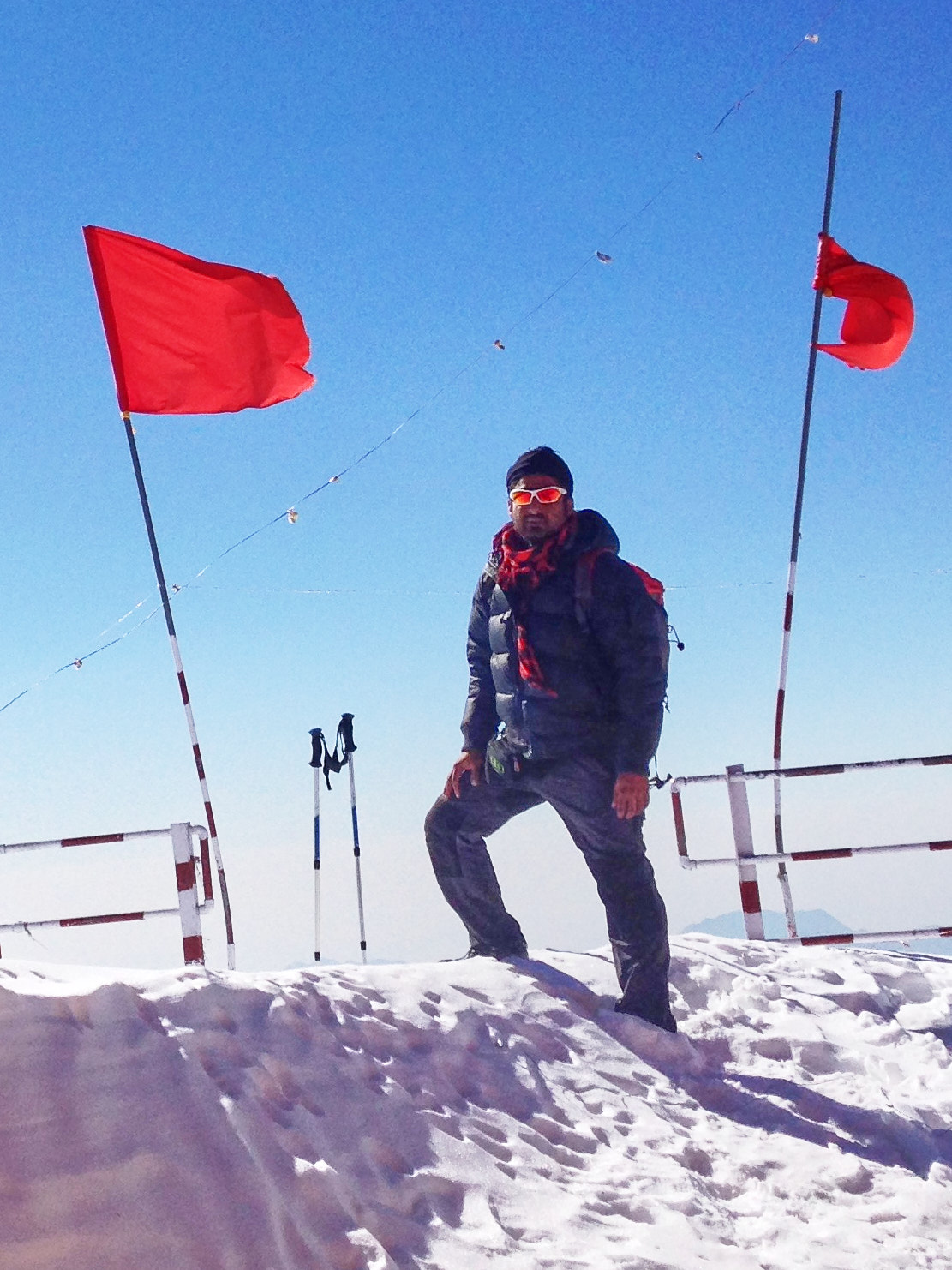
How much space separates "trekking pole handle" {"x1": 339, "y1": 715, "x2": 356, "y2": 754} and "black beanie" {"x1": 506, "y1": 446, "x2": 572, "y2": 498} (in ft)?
17.4

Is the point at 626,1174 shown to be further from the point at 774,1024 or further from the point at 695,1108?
the point at 774,1024

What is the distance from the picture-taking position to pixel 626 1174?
3.46 meters

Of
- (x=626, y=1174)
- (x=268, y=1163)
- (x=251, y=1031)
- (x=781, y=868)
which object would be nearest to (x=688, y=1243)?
(x=626, y=1174)

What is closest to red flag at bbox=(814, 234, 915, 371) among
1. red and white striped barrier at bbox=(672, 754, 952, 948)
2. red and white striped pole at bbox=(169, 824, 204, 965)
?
red and white striped barrier at bbox=(672, 754, 952, 948)

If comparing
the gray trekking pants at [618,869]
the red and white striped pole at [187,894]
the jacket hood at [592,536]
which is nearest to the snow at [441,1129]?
the gray trekking pants at [618,869]

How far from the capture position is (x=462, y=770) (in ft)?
16.8

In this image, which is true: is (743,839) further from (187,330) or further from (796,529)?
(187,330)

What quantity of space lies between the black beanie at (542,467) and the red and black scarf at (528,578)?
162mm

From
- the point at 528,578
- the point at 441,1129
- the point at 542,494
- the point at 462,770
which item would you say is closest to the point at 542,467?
the point at 542,494

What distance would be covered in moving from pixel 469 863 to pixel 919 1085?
1.99 meters

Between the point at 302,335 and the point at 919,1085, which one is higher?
the point at 302,335

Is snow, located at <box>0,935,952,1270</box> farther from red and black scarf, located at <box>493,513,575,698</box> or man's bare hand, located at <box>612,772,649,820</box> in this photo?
red and black scarf, located at <box>493,513,575,698</box>

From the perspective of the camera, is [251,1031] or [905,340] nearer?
[251,1031]

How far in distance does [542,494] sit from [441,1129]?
8.09 ft
